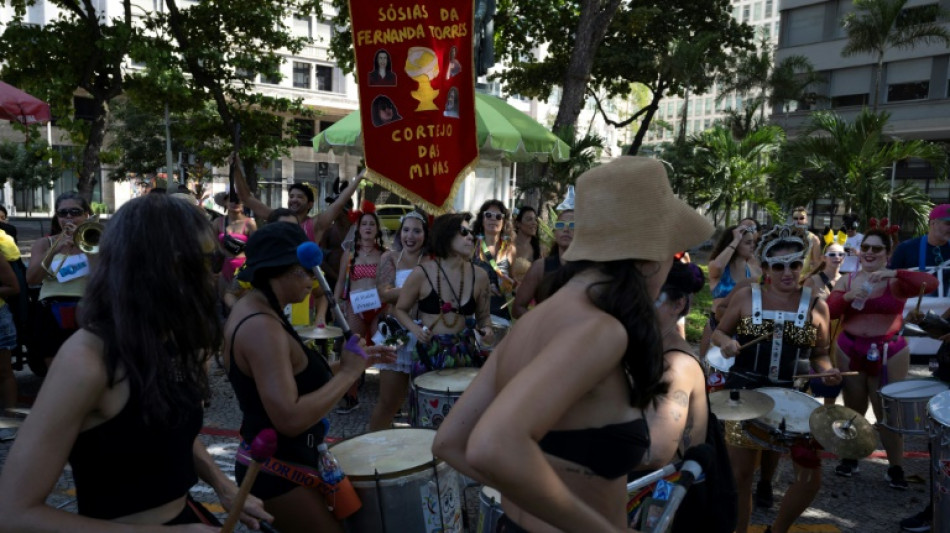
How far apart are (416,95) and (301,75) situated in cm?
4262

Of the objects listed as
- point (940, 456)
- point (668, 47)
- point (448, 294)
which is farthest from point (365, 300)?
point (668, 47)

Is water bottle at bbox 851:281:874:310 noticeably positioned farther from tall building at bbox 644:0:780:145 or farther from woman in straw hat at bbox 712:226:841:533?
tall building at bbox 644:0:780:145

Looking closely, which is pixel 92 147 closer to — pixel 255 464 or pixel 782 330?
pixel 782 330

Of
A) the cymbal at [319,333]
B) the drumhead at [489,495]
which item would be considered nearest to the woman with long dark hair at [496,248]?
the cymbal at [319,333]

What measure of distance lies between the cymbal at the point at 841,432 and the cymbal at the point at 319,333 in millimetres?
3385

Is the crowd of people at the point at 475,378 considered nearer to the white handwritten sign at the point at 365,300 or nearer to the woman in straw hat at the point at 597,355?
the woman in straw hat at the point at 597,355

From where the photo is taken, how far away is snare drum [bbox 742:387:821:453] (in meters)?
3.58

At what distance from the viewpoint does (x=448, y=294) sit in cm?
502

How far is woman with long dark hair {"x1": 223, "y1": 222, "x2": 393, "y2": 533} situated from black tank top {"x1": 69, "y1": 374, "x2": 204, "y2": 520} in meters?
0.62

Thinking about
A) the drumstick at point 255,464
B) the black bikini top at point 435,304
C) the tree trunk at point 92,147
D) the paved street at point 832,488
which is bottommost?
the paved street at point 832,488

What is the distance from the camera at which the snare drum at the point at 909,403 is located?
13.5ft

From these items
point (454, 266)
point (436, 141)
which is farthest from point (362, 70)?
point (454, 266)

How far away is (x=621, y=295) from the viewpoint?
144 cm

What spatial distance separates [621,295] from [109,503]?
1.30 meters
